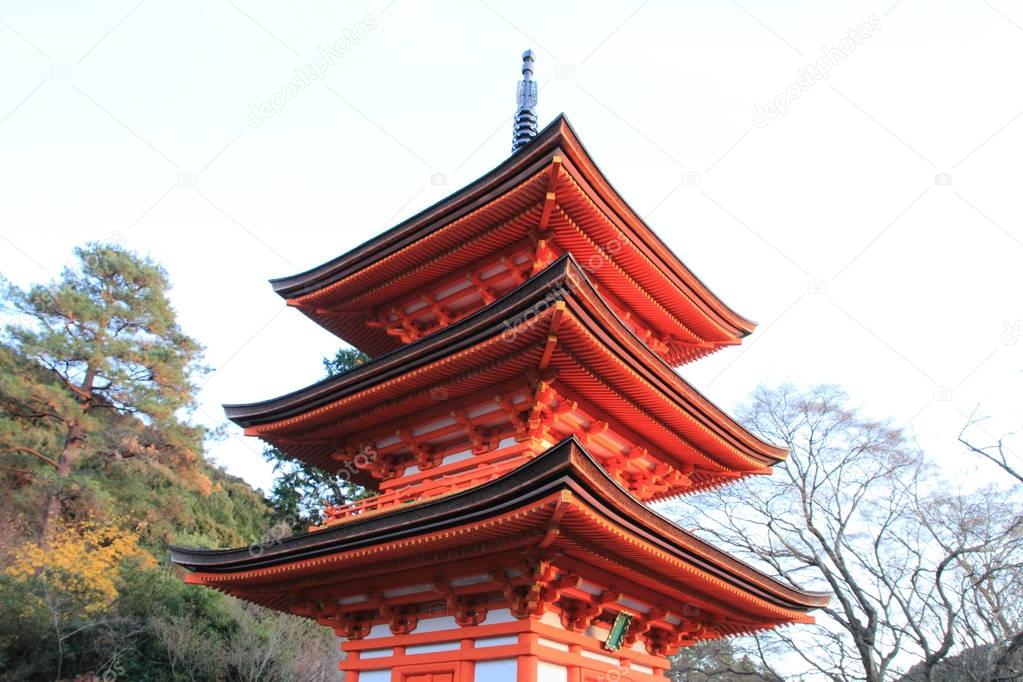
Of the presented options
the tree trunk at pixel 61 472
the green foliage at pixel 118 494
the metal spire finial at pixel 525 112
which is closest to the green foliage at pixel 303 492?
the green foliage at pixel 118 494

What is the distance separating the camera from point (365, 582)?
10664 millimetres

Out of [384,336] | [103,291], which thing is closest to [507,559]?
[384,336]

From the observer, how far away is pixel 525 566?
888cm

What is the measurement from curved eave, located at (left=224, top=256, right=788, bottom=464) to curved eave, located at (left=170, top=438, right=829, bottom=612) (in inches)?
91.4

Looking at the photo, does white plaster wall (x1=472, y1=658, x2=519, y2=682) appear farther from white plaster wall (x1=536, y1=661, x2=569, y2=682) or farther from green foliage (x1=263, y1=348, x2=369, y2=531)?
green foliage (x1=263, y1=348, x2=369, y2=531)

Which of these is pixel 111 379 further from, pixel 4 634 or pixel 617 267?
pixel 617 267

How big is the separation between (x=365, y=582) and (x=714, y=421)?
20.8ft

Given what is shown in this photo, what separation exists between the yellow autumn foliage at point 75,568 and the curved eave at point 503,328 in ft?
46.7

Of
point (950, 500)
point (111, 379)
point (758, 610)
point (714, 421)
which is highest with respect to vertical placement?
point (111, 379)

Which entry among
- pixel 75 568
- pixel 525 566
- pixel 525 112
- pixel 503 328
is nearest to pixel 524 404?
pixel 503 328

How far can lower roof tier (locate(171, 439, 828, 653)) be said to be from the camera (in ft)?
26.8

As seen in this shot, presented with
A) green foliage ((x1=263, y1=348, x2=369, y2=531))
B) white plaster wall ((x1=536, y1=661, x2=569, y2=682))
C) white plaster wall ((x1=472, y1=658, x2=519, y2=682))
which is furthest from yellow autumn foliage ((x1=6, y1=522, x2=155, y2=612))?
white plaster wall ((x1=536, y1=661, x2=569, y2=682))

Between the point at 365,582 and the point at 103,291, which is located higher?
the point at 103,291

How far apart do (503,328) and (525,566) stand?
3.13 meters
